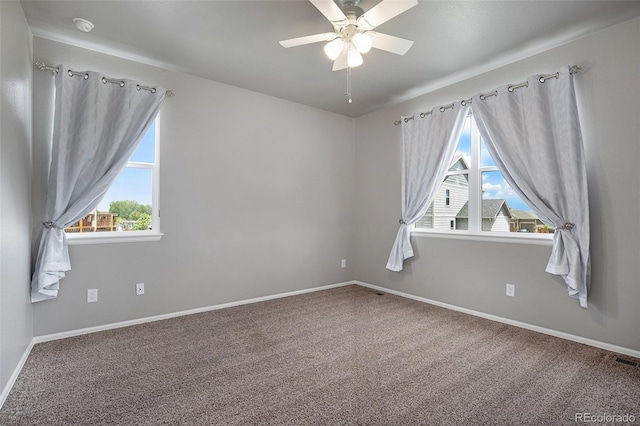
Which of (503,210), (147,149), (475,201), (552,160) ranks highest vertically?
(147,149)

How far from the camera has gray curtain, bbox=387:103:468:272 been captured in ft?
12.2

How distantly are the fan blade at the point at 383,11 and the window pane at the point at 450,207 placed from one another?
228 centimetres

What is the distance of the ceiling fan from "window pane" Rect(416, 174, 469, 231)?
6.52 ft

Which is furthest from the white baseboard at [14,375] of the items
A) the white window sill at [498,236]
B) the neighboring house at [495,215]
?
the neighboring house at [495,215]

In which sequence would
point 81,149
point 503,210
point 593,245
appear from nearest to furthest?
point 593,245 → point 81,149 → point 503,210

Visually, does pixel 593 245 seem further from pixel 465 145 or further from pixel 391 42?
pixel 391 42

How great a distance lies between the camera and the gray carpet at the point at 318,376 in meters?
1.79

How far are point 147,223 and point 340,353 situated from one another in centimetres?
238

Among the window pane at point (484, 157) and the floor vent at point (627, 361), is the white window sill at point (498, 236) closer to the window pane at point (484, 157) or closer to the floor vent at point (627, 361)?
the window pane at point (484, 157)

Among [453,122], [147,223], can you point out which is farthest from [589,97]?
[147,223]

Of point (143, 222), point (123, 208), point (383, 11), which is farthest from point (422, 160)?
point (123, 208)

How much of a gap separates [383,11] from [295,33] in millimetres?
1015

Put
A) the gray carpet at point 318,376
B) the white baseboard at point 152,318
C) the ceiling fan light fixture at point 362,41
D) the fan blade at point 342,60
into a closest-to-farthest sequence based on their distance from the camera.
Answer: the gray carpet at point 318,376 → the ceiling fan light fixture at point 362,41 → the fan blade at point 342,60 → the white baseboard at point 152,318

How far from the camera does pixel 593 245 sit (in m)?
2.70
